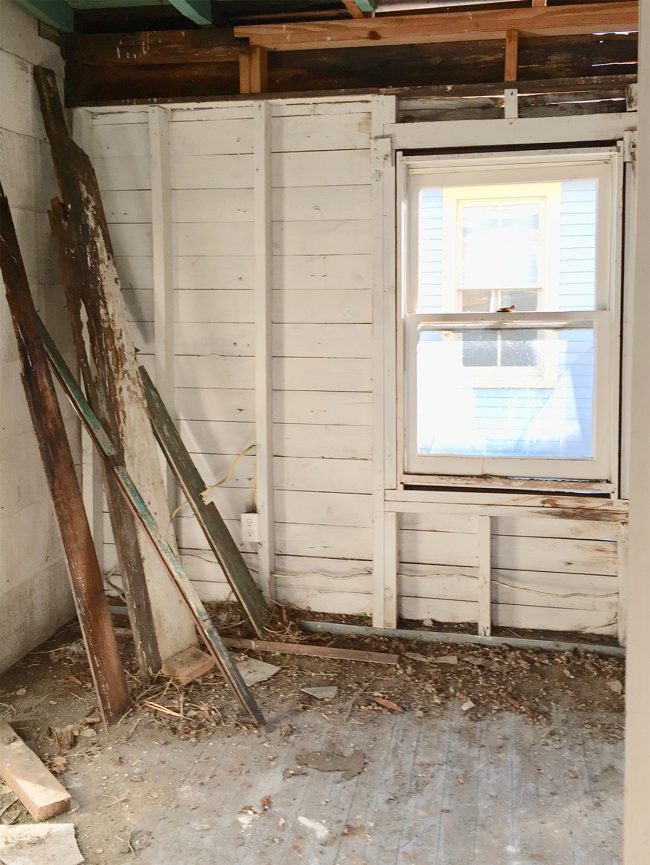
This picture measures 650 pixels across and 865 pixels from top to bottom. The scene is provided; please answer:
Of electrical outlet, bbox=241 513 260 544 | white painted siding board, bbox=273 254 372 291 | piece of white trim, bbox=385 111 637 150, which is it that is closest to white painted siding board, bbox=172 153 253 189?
white painted siding board, bbox=273 254 372 291

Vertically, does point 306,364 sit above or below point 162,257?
below

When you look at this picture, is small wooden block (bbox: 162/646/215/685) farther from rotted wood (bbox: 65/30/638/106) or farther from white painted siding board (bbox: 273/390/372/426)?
rotted wood (bbox: 65/30/638/106)

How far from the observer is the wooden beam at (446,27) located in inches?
118

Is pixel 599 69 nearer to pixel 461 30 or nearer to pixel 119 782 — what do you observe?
pixel 461 30

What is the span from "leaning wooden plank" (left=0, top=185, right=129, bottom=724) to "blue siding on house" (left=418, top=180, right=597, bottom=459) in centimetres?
141

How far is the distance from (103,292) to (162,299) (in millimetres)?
289

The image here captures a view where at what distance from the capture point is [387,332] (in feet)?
10.8

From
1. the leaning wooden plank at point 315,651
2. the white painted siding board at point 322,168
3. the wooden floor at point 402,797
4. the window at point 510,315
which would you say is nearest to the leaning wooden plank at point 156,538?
the wooden floor at point 402,797

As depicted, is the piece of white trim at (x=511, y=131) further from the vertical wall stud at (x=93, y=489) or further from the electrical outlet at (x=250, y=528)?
the electrical outlet at (x=250, y=528)

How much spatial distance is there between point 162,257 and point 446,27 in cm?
146

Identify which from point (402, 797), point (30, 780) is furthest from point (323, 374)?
point (30, 780)

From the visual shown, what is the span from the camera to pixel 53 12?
3221mm

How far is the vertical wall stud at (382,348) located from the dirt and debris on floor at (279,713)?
247 millimetres

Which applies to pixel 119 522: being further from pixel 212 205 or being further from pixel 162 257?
pixel 212 205
